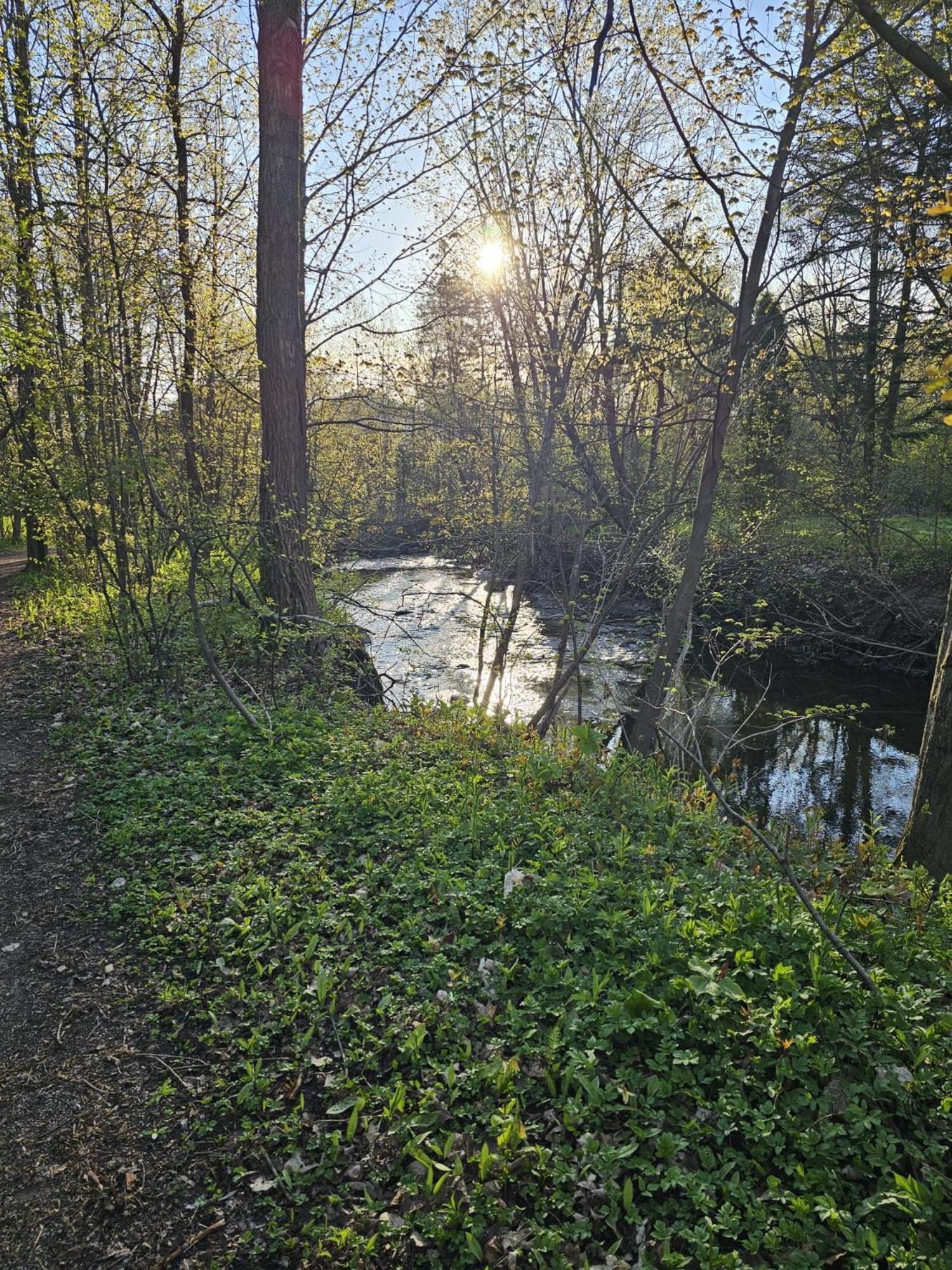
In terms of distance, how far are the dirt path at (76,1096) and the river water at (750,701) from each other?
3.55 m

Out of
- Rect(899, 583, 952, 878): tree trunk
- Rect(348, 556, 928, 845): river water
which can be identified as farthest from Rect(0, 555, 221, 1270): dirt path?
Rect(899, 583, 952, 878): tree trunk

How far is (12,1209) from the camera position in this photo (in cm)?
255

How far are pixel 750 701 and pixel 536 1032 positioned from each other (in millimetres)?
10603

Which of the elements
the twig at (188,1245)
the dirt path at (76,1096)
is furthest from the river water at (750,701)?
the twig at (188,1245)

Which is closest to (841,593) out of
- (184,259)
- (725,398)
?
(725,398)

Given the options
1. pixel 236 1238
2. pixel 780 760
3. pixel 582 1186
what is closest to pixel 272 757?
pixel 236 1238

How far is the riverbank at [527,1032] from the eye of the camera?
238 centimetres

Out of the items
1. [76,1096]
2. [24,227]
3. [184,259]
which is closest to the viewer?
[76,1096]

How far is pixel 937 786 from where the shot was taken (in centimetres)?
474

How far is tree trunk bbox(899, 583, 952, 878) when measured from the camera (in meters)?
4.67

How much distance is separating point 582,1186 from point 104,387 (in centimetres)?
783

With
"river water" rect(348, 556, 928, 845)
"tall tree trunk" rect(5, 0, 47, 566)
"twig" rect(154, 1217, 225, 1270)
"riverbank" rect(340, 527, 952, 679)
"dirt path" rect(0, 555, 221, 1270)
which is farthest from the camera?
"riverbank" rect(340, 527, 952, 679)

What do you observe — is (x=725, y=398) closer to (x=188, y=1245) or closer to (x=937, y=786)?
(x=937, y=786)

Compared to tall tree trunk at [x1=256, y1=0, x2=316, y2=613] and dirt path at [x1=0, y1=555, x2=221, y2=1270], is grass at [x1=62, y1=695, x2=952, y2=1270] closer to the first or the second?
dirt path at [x1=0, y1=555, x2=221, y2=1270]
